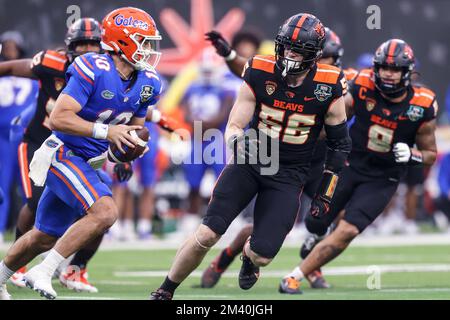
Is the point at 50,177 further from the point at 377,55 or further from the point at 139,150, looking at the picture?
the point at 377,55

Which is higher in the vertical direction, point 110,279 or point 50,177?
point 50,177

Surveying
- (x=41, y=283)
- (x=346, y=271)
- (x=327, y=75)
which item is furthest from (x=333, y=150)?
(x=346, y=271)

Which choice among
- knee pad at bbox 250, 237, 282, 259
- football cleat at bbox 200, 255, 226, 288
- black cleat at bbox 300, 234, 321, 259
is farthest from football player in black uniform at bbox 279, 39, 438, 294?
knee pad at bbox 250, 237, 282, 259

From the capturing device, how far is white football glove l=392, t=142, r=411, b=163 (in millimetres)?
8078

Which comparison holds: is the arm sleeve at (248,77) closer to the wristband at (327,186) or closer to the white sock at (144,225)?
the wristband at (327,186)

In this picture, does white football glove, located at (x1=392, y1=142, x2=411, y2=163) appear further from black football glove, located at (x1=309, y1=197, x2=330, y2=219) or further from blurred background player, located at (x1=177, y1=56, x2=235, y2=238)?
blurred background player, located at (x1=177, y1=56, x2=235, y2=238)

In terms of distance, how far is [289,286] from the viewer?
26.0 ft

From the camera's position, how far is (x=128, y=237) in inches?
527

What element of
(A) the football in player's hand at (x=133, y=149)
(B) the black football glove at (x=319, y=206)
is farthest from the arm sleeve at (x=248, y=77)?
(B) the black football glove at (x=319, y=206)

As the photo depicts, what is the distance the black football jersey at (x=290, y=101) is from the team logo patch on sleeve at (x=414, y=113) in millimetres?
1426

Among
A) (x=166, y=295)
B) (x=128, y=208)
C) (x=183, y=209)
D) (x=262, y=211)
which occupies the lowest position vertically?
(x=183, y=209)

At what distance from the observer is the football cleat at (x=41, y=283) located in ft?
20.5

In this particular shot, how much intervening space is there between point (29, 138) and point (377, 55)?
273 centimetres
